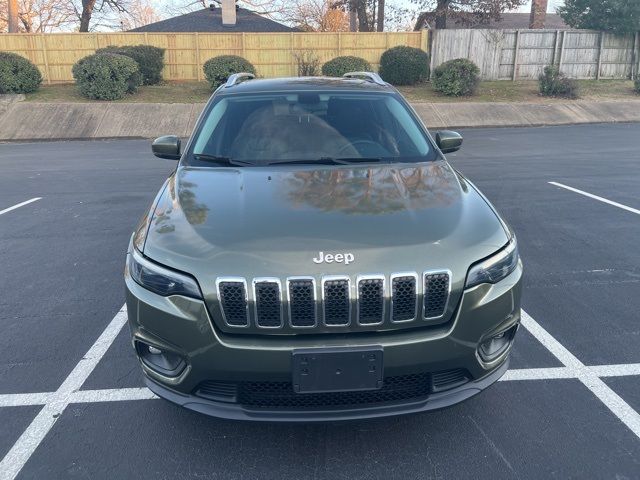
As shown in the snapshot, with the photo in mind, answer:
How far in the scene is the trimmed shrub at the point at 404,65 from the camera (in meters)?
20.3

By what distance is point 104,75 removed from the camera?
58.3ft

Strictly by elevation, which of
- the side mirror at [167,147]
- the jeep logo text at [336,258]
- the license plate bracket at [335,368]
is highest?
the side mirror at [167,147]

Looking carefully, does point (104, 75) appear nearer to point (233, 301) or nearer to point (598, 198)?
point (598, 198)

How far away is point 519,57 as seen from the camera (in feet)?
73.0

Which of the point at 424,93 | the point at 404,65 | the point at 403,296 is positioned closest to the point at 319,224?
the point at 403,296

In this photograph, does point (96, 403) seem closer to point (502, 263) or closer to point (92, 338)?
point (92, 338)

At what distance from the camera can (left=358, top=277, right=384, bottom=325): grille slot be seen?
2.29 meters

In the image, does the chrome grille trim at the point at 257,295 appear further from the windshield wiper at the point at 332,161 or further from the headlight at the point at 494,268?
the windshield wiper at the point at 332,161

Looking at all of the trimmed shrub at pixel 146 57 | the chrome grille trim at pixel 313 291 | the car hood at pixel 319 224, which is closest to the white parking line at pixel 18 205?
the car hood at pixel 319 224

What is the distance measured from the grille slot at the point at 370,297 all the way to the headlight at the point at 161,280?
699 millimetres

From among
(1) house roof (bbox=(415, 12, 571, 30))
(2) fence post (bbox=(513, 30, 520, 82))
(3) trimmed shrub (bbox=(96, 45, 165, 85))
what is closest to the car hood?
(3) trimmed shrub (bbox=(96, 45, 165, 85))

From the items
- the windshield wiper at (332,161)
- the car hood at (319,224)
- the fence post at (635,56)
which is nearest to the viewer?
the car hood at (319,224)

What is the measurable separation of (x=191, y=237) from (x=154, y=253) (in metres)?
0.18

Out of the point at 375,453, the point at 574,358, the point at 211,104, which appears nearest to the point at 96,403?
the point at 375,453
